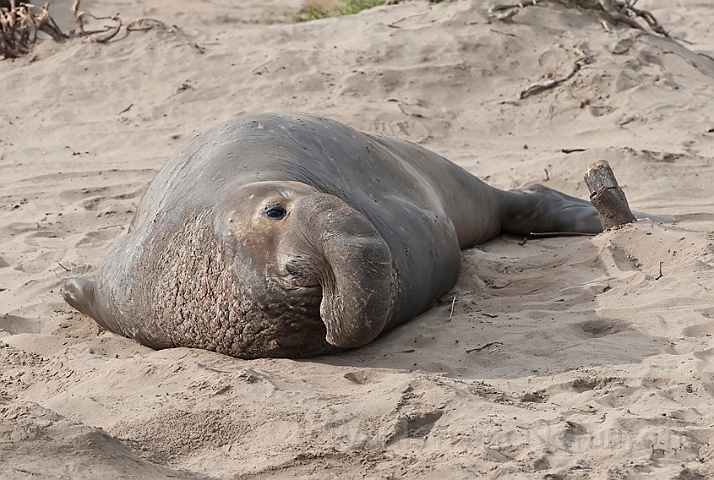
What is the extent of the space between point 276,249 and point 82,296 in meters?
1.33

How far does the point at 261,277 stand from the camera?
3.53 metres

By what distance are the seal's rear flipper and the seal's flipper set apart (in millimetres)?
2567

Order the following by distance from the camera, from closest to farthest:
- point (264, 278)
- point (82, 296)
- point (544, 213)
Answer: point (264, 278) < point (82, 296) < point (544, 213)

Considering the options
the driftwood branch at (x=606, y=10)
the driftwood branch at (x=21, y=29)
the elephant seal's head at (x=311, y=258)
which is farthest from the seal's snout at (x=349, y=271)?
the driftwood branch at (x=21, y=29)

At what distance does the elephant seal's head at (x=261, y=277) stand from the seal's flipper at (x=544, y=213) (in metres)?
2.24

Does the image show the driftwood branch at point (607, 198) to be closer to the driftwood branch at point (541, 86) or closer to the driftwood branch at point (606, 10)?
the driftwood branch at point (541, 86)

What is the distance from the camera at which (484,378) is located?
3557 millimetres

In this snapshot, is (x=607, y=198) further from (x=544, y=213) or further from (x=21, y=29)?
(x=21, y=29)

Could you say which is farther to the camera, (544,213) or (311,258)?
(544,213)

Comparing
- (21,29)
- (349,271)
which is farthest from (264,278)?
(21,29)

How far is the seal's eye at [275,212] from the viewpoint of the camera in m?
3.55

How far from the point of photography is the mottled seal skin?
341 centimetres

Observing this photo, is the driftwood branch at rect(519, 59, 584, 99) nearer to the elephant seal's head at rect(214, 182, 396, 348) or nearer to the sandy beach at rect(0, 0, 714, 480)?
the sandy beach at rect(0, 0, 714, 480)

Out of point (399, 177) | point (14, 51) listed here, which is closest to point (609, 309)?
point (399, 177)
